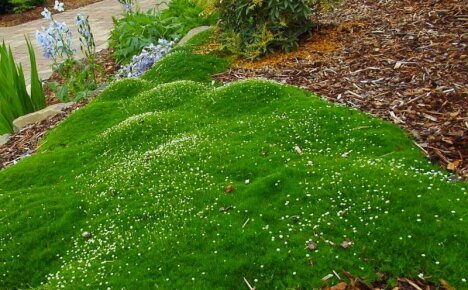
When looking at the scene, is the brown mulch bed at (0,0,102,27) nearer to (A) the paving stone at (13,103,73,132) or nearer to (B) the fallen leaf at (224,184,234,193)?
(A) the paving stone at (13,103,73,132)

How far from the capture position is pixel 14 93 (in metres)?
10.8

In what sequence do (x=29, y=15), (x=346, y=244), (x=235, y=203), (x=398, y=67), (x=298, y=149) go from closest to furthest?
(x=346, y=244) < (x=235, y=203) < (x=298, y=149) < (x=398, y=67) < (x=29, y=15)

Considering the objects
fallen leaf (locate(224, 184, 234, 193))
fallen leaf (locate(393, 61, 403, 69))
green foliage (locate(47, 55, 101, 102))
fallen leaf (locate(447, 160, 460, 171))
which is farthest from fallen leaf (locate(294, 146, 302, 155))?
green foliage (locate(47, 55, 101, 102))

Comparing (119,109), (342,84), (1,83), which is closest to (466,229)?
(342,84)

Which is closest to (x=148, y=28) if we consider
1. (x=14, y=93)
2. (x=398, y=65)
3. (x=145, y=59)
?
(x=145, y=59)

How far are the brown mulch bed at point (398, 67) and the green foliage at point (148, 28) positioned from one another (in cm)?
396

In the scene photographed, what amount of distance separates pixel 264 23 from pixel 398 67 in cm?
290

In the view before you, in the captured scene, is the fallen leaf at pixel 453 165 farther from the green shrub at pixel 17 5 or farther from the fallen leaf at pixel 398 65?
the green shrub at pixel 17 5

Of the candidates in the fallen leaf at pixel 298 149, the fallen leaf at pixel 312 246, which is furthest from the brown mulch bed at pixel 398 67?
the fallen leaf at pixel 312 246

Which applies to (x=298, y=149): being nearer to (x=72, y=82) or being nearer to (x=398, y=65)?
(x=398, y=65)

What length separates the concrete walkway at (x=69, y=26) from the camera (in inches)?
645

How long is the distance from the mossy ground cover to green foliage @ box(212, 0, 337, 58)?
7.16 ft

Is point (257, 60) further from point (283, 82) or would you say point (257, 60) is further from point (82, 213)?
point (82, 213)

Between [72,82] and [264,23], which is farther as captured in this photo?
[72,82]
